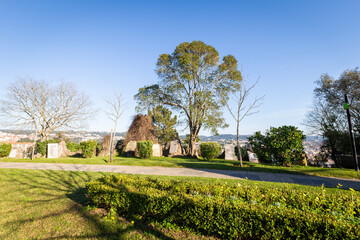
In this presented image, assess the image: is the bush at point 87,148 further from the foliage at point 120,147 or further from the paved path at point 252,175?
the paved path at point 252,175

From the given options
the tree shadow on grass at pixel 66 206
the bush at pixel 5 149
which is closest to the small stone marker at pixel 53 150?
the bush at pixel 5 149

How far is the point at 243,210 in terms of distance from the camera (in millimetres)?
2836

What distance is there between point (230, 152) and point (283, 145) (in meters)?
6.27

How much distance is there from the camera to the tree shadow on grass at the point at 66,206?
9.95ft

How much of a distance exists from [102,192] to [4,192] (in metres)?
3.83

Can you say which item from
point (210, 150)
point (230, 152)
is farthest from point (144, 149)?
point (230, 152)

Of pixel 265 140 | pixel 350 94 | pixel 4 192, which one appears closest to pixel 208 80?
pixel 265 140

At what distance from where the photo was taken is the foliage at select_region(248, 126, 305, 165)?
10016mm

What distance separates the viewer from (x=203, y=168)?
32.4ft

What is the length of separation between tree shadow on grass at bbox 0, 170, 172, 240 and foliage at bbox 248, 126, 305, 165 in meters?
9.57

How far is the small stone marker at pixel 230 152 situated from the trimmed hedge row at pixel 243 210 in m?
12.2

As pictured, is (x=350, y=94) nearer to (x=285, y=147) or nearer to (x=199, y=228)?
(x=285, y=147)

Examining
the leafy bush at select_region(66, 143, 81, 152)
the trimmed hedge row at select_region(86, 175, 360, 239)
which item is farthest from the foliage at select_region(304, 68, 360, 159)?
the leafy bush at select_region(66, 143, 81, 152)

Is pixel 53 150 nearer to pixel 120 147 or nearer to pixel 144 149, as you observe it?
pixel 120 147
